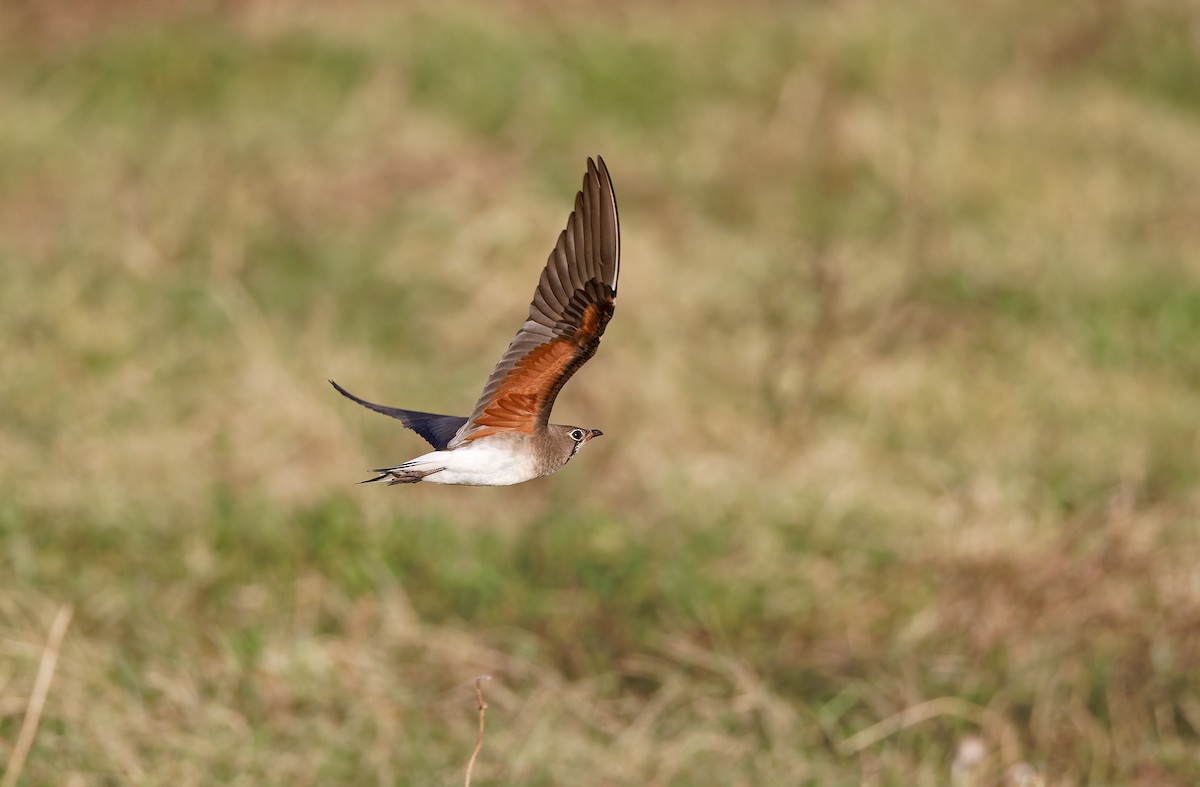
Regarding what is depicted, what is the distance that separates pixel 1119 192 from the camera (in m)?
8.92

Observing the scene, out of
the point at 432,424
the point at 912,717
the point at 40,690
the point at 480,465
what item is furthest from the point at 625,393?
the point at 480,465

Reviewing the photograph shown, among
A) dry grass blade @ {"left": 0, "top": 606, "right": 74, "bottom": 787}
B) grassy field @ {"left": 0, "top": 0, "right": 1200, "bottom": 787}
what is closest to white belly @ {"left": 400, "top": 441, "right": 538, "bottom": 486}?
dry grass blade @ {"left": 0, "top": 606, "right": 74, "bottom": 787}

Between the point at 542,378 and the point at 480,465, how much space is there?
10 cm

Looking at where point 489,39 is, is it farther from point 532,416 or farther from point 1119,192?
point 532,416

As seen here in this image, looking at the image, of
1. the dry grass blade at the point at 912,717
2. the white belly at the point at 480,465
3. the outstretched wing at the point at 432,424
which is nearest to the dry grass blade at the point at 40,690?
the outstretched wing at the point at 432,424

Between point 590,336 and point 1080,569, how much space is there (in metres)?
4.52

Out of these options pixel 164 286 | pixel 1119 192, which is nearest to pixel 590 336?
pixel 164 286

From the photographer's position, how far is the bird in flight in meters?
1.10

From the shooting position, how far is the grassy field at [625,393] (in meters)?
4.59

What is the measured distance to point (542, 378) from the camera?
1.16 m

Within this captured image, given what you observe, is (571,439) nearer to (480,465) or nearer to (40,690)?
(480,465)

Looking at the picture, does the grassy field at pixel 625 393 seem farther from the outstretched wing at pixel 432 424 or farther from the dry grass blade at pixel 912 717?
the outstretched wing at pixel 432 424

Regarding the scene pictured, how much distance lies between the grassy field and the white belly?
2373mm

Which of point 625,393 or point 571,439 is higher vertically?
point 625,393
